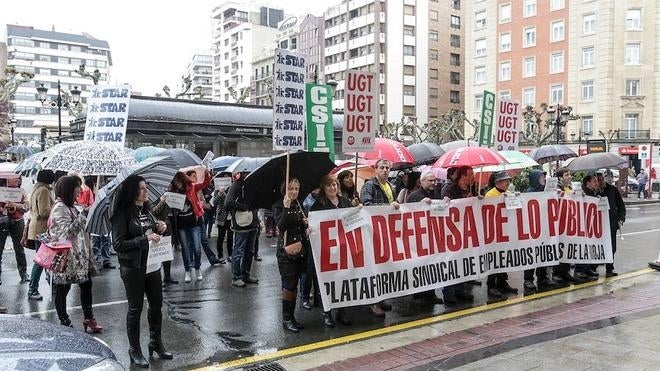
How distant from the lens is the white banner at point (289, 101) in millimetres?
7090

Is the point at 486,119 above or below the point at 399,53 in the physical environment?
below

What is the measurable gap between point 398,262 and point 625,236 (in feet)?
33.0

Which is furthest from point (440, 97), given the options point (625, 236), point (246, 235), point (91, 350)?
point (91, 350)

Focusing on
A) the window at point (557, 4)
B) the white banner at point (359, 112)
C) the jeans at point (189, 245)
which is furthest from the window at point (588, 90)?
the jeans at point (189, 245)

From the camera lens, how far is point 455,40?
77.9m

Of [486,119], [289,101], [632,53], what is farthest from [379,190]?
[632,53]

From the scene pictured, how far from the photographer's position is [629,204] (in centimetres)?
2919

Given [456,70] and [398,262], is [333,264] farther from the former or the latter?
[456,70]

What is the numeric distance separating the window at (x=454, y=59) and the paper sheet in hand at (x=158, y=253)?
75939 millimetres

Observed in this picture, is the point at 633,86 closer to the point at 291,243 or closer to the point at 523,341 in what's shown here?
the point at 523,341

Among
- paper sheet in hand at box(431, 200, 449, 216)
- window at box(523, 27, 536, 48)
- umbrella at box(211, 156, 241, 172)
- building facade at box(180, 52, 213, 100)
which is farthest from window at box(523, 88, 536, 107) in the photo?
building facade at box(180, 52, 213, 100)

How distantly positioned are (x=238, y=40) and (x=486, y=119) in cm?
10850

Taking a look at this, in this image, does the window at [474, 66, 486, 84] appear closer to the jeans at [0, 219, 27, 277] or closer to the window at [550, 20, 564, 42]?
the window at [550, 20, 564, 42]

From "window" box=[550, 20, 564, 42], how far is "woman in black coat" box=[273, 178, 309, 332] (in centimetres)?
5373
